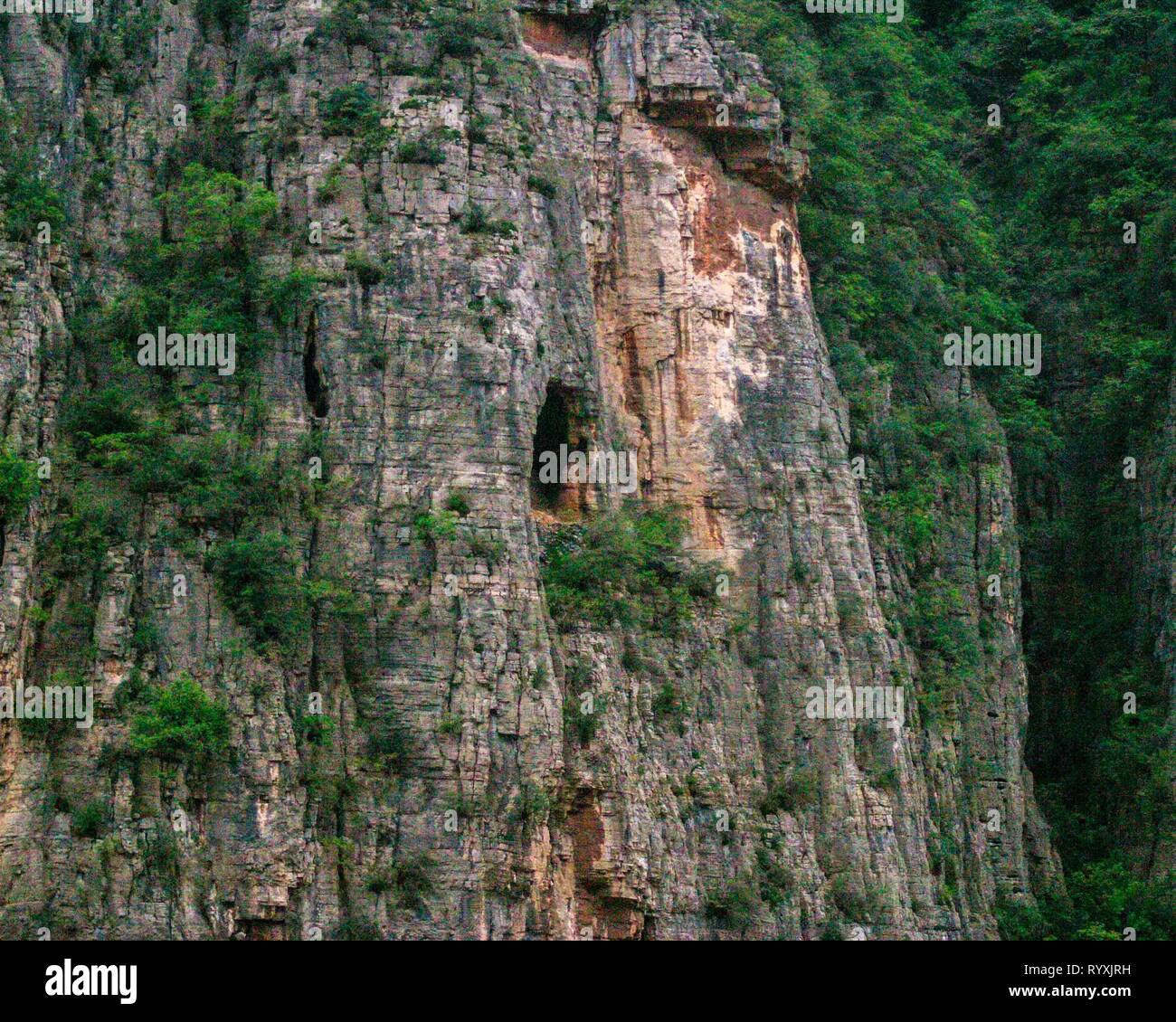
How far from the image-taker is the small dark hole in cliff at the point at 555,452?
58.1 meters

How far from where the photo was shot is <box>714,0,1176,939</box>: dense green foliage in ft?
209

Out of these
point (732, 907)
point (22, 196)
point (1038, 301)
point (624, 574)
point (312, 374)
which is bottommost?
point (732, 907)

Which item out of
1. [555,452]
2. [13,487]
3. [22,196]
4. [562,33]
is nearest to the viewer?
[13,487]

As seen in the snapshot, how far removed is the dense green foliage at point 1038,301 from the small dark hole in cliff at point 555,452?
24.1 ft

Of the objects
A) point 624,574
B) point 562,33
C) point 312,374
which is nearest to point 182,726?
point 312,374

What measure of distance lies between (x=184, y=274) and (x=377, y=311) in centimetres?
326

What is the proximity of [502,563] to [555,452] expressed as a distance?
4347mm

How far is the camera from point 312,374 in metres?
55.7

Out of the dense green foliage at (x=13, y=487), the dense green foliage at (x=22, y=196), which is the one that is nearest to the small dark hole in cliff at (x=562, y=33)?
the dense green foliage at (x=22, y=196)

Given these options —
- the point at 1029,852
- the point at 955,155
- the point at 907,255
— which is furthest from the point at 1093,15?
the point at 1029,852

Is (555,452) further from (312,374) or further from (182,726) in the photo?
(182,726)

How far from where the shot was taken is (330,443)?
5500 cm

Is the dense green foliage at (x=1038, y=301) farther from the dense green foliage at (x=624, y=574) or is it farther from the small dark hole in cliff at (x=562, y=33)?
the dense green foliage at (x=624, y=574)

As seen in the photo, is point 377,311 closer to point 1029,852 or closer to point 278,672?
point 278,672
